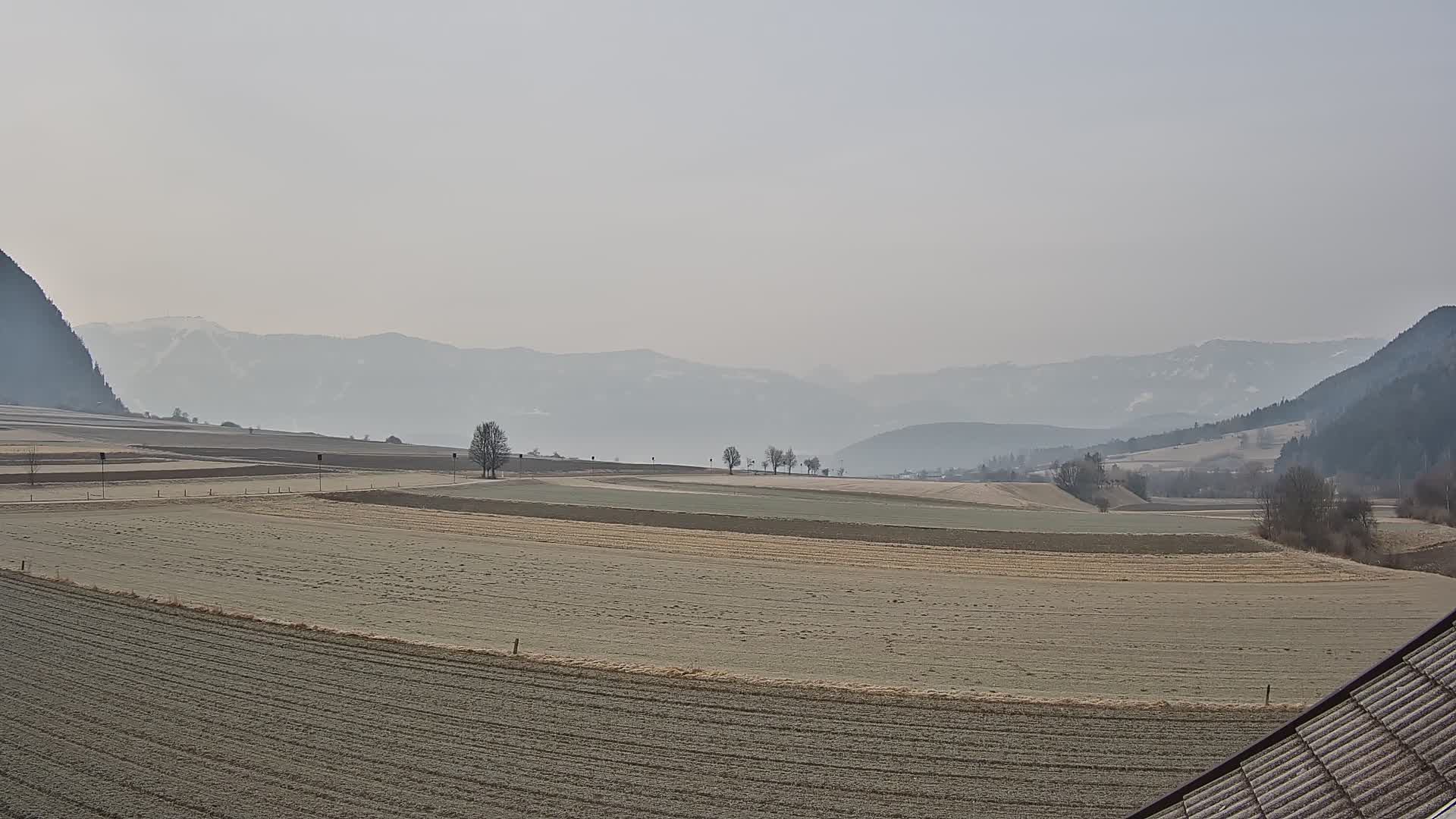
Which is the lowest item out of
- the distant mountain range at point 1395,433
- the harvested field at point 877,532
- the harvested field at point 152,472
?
the harvested field at point 877,532

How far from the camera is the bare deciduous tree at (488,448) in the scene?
110 m

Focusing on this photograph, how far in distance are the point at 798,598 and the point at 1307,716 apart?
24382 mm

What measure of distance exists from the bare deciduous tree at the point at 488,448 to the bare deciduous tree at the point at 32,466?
4089cm

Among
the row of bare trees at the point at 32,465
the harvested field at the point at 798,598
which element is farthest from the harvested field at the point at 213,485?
the harvested field at the point at 798,598

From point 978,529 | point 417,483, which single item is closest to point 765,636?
point 978,529

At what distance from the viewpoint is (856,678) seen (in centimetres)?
2195

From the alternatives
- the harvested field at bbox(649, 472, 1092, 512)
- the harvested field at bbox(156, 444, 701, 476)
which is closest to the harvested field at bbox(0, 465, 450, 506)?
the harvested field at bbox(156, 444, 701, 476)

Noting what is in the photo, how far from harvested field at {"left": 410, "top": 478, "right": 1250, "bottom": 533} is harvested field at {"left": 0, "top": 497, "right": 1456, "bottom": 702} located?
12932 millimetres

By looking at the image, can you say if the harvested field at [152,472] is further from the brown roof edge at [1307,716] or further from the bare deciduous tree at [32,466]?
the brown roof edge at [1307,716]

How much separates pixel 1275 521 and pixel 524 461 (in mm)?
107965

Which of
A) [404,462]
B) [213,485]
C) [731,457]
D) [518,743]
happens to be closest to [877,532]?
[518,743]

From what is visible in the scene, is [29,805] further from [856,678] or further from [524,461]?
[524,461]

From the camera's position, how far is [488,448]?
11069 centimetres

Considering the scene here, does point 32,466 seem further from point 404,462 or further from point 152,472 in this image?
point 404,462
